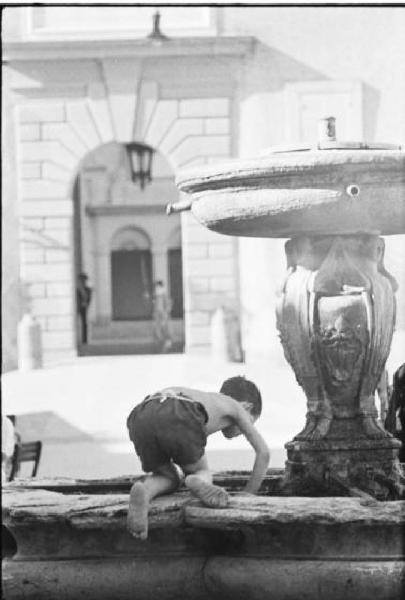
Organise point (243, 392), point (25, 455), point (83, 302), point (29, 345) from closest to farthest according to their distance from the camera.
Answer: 1. point (243, 392)
2. point (25, 455)
3. point (29, 345)
4. point (83, 302)

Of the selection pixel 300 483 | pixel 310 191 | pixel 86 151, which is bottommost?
pixel 300 483

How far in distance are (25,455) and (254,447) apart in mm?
5059

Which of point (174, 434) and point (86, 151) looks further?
Result: point (86, 151)

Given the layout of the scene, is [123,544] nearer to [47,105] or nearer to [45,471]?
[45,471]

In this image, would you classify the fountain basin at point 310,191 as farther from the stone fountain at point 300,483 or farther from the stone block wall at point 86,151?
the stone block wall at point 86,151

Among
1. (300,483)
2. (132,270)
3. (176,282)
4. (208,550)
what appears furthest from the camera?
(132,270)

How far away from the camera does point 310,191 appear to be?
6266mm

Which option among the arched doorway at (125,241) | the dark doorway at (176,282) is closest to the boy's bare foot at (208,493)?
the arched doorway at (125,241)

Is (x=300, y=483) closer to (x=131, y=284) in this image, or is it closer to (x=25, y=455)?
(x=25, y=455)

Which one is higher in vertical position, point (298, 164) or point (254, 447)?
point (298, 164)

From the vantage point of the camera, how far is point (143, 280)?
41.3m

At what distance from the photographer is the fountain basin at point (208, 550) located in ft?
18.4

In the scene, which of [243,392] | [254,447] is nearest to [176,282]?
[243,392]

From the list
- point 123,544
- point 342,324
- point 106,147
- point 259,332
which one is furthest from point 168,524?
point 106,147
